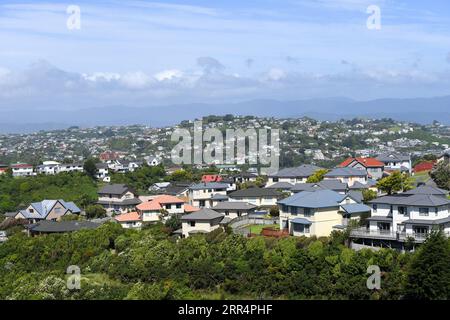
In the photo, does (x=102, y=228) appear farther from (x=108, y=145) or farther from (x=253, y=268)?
(x=108, y=145)

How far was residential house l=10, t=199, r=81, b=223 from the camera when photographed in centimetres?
3512

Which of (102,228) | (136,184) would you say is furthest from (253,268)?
(136,184)

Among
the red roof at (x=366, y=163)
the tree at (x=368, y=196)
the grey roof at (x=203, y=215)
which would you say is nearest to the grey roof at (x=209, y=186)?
the grey roof at (x=203, y=215)

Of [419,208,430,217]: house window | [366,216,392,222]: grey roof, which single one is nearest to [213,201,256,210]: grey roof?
[366,216,392,222]: grey roof

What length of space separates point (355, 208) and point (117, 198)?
18941 mm

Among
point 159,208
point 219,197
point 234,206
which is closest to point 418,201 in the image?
point 234,206

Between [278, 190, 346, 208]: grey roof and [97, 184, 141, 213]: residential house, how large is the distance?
1471 centimetres

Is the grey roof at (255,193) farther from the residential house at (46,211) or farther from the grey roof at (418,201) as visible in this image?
the grey roof at (418,201)

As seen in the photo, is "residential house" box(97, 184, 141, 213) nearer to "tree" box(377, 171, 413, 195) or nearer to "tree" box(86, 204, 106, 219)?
"tree" box(86, 204, 106, 219)

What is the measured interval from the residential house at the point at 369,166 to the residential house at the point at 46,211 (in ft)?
60.1

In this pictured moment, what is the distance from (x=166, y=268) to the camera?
22.2 metres

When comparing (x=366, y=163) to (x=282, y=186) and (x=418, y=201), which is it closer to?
(x=282, y=186)

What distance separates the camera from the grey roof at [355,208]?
24.3m

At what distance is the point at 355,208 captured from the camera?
973 inches
